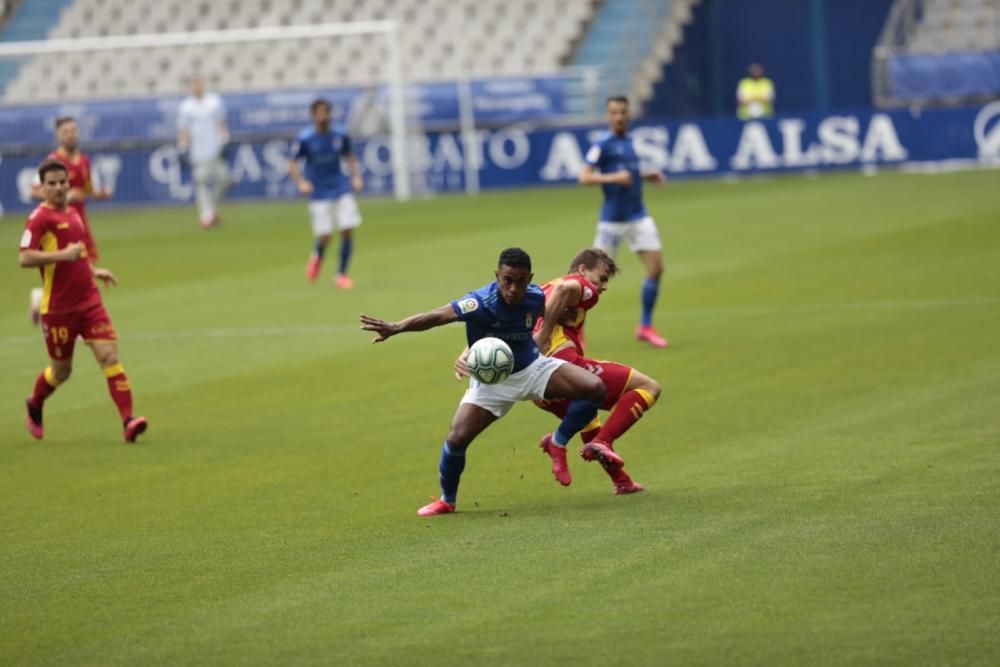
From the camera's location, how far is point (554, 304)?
10.1 m

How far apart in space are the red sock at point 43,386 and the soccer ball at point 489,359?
5036 mm

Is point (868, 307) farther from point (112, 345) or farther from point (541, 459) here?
point (112, 345)

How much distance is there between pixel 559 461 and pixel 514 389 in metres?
0.77

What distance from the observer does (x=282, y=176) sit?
36.8 m

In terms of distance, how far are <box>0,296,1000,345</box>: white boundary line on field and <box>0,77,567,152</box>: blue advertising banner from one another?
704 inches

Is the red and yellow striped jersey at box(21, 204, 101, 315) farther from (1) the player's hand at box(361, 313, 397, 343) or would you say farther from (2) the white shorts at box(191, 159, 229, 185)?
(2) the white shorts at box(191, 159, 229, 185)

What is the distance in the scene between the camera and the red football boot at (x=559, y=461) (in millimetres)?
10234

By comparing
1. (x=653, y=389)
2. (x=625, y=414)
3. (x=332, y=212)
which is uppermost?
(x=653, y=389)

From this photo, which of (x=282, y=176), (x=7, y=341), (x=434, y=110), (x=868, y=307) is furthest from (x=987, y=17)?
(x=7, y=341)

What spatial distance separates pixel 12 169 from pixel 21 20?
9832 millimetres

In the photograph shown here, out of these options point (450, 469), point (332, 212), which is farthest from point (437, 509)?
point (332, 212)

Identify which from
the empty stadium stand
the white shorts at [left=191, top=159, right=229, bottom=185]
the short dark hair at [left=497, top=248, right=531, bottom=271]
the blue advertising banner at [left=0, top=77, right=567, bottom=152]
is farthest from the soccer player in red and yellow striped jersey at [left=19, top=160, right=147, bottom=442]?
the empty stadium stand

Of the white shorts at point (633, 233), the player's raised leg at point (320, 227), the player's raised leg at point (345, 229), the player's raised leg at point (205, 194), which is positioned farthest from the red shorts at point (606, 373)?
the player's raised leg at point (205, 194)

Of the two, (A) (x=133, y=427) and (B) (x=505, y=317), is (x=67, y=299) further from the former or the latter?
(B) (x=505, y=317)
